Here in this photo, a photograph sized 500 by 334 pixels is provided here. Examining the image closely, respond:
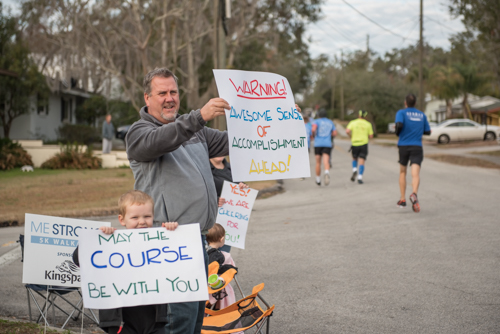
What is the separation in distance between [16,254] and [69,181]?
9.66 meters

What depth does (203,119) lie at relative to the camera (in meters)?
3.05

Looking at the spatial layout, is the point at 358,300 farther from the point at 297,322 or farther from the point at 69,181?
the point at 69,181

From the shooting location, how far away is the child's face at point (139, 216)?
3213 mm

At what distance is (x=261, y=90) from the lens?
4.02 m

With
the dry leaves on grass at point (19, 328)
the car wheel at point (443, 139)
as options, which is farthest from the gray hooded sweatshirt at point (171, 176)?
the car wheel at point (443, 139)

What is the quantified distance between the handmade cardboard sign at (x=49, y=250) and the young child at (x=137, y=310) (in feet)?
4.70

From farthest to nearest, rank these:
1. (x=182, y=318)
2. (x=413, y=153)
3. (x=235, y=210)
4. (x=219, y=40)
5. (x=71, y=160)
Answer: (x=71, y=160)
(x=219, y=40)
(x=413, y=153)
(x=235, y=210)
(x=182, y=318)

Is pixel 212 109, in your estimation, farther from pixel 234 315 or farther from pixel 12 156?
pixel 12 156

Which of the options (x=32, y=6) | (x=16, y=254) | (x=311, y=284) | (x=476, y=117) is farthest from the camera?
(x=476, y=117)

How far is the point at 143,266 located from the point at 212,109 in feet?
3.30

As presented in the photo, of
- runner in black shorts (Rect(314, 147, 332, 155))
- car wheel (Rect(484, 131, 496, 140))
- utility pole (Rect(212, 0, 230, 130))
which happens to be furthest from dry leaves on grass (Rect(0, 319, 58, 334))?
car wheel (Rect(484, 131, 496, 140))

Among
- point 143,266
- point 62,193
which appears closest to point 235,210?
point 143,266

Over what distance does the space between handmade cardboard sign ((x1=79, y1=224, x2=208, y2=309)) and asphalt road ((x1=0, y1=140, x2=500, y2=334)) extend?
1759 millimetres

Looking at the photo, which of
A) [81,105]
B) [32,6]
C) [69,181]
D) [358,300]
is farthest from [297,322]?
[81,105]
